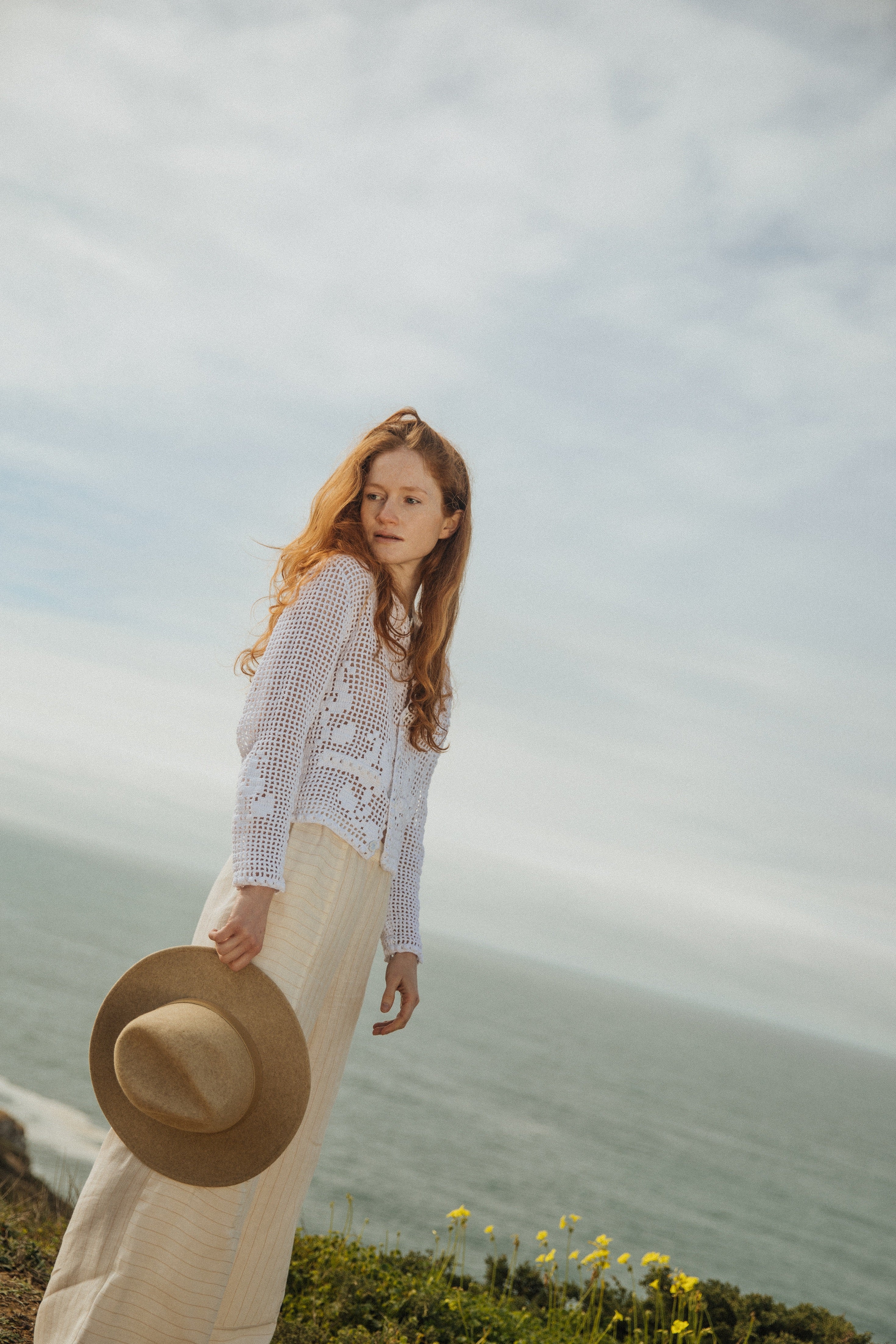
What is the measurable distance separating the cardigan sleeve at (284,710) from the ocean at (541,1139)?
Answer: 16.2 feet

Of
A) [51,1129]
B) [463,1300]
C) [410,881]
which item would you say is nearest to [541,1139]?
[51,1129]

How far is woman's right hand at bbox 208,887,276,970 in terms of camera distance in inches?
89.0

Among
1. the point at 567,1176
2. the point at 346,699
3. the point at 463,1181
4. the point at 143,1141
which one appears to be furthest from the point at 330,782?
the point at 567,1176

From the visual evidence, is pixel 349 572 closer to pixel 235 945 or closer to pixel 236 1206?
pixel 235 945

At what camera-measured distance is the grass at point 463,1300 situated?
3.62 meters

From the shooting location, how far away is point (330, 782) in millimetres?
2523

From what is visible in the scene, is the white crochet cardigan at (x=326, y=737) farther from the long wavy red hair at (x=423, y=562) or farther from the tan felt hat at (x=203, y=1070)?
the tan felt hat at (x=203, y=1070)

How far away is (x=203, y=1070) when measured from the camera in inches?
83.6

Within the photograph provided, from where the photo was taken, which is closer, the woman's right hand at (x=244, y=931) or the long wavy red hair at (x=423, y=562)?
the woman's right hand at (x=244, y=931)

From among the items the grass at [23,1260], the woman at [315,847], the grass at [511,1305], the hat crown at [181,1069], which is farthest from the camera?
the grass at [511,1305]

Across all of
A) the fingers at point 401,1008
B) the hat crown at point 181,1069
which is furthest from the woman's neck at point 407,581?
the hat crown at point 181,1069

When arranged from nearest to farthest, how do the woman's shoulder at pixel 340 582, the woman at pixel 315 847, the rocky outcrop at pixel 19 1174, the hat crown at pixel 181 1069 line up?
the hat crown at pixel 181 1069 < the woman at pixel 315 847 < the woman's shoulder at pixel 340 582 < the rocky outcrop at pixel 19 1174

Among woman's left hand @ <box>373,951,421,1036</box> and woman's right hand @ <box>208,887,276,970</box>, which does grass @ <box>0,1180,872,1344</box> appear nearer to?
woman's left hand @ <box>373,951,421,1036</box>

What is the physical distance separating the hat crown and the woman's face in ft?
4.60
